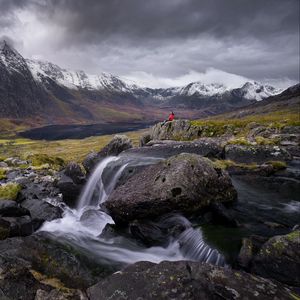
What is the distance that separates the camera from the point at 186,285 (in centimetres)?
1027

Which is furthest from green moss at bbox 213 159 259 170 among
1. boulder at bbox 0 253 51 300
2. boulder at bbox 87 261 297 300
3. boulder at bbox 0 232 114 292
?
boulder at bbox 0 253 51 300

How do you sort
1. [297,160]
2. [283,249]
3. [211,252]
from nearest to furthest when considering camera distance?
[283,249] → [211,252] → [297,160]

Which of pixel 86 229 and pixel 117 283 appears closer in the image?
pixel 117 283

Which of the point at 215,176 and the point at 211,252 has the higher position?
the point at 215,176

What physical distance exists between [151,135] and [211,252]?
39634 mm

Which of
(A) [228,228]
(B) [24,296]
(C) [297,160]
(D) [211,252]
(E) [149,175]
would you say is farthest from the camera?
(C) [297,160]

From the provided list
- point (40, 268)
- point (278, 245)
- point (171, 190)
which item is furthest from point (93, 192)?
point (278, 245)

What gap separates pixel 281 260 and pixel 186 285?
199 inches

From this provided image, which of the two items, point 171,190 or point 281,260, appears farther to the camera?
point 171,190

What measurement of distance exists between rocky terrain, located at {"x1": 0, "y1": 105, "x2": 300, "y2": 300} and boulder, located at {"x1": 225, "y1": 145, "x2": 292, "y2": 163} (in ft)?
0.41

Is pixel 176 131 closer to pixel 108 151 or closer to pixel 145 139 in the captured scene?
pixel 145 139

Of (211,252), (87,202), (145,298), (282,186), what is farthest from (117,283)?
(282,186)

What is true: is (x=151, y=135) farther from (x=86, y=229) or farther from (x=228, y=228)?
(x=228, y=228)

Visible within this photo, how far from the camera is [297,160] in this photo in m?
38.2
